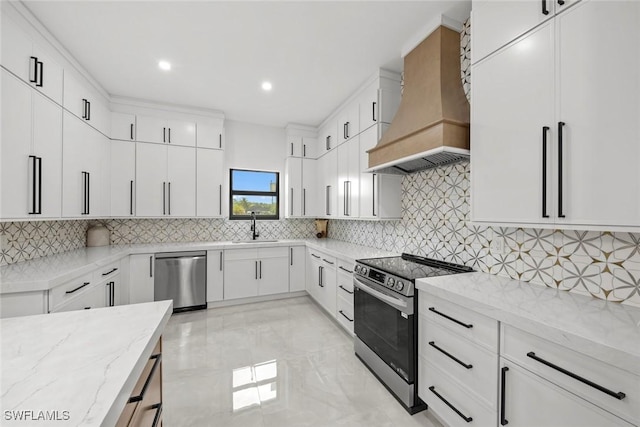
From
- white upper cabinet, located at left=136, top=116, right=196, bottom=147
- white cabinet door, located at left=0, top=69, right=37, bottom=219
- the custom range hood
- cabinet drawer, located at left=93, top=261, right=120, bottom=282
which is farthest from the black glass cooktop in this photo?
white upper cabinet, located at left=136, top=116, right=196, bottom=147

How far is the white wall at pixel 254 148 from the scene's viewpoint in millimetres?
4305

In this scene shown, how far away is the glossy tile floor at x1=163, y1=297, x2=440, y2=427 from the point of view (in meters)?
1.79

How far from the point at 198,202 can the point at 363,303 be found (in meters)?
2.81

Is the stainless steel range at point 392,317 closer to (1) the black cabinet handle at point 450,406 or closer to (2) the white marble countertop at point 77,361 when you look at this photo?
(1) the black cabinet handle at point 450,406

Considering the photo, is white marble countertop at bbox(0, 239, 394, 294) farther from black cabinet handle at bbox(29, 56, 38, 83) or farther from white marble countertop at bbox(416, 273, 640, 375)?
black cabinet handle at bbox(29, 56, 38, 83)

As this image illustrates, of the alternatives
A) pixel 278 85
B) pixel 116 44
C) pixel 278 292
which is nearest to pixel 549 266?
pixel 278 85

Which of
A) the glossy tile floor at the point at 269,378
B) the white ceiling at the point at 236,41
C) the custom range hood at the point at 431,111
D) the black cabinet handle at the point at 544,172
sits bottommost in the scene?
the glossy tile floor at the point at 269,378

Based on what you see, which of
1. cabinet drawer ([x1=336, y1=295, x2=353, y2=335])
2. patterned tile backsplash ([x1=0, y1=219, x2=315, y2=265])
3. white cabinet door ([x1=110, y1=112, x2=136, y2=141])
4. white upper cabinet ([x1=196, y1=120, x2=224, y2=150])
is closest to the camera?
patterned tile backsplash ([x1=0, y1=219, x2=315, y2=265])

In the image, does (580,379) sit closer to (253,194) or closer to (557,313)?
(557,313)

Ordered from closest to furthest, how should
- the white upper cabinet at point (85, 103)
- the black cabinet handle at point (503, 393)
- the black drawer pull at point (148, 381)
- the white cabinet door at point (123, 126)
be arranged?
1. the black drawer pull at point (148, 381)
2. the black cabinet handle at point (503, 393)
3. the white upper cabinet at point (85, 103)
4. the white cabinet door at point (123, 126)

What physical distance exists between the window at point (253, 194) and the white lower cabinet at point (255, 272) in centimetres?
80

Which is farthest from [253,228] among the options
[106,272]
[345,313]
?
[345,313]

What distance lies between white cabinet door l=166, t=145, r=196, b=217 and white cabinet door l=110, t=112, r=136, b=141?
1.51ft

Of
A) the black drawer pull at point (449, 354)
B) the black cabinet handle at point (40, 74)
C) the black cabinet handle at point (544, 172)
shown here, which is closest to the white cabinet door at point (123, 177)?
the black cabinet handle at point (40, 74)
